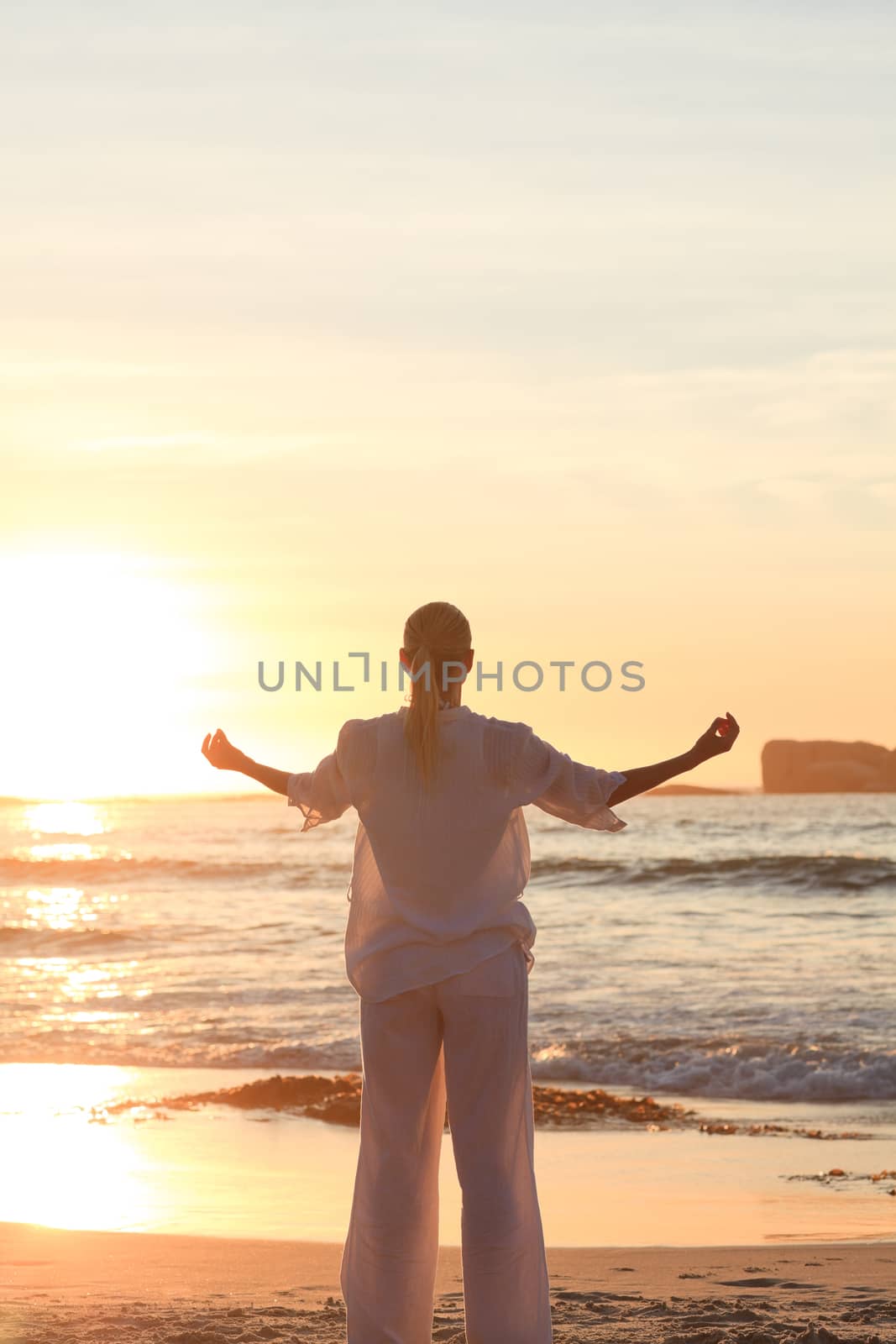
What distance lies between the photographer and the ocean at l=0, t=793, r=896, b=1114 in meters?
11.2

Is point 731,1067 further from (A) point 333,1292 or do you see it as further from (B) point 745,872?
(B) point 745,872

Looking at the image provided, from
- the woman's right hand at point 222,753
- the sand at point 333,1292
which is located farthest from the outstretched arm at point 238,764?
the sand at point 333,1292

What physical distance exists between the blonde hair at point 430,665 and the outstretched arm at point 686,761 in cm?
44

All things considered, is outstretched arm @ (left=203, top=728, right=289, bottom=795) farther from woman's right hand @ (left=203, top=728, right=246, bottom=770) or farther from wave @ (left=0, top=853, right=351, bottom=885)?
wave @ (left=0, top=853, right=351, bottom=885)

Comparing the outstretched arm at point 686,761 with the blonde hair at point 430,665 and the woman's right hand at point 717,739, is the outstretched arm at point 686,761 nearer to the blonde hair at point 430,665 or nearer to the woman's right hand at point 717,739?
the woman's right hand at point 717,739

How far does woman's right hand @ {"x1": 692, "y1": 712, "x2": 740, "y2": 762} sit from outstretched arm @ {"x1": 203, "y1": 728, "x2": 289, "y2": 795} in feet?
3.31

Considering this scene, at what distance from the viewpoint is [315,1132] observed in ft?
27.9

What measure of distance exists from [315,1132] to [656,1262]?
3311 millimetres

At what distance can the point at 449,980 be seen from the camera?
11.1ft

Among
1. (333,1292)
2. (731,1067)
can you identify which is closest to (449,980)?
(333,1292)

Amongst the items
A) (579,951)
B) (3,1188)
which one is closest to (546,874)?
(579,951)

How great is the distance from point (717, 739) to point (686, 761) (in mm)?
94

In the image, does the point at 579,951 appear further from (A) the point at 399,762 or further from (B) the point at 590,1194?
(A) the point at 399,762

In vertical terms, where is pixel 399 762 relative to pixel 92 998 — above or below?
above
